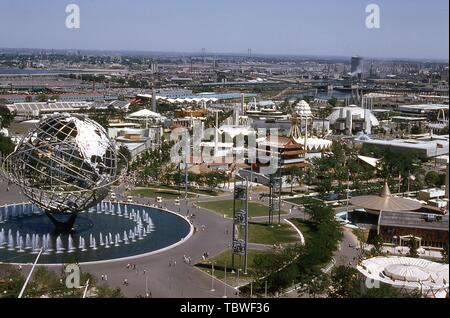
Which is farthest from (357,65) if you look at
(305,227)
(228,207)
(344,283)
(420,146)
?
(344,283)

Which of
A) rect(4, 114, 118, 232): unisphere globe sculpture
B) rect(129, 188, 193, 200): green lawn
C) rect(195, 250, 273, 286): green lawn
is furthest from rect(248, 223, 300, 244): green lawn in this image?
rect(129, 188, 193, 200): green lawn

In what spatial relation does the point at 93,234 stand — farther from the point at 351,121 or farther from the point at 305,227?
the point at 351,121

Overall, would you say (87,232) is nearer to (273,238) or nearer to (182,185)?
(273,238)

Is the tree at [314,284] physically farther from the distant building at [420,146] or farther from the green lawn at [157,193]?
the distant building at [420,146]

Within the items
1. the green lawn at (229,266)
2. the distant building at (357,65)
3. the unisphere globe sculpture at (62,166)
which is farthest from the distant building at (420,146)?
the distant building at (357,65)

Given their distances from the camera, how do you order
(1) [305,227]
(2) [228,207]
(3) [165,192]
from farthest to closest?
(3) [165,192] → (2) [228,207] → (1) [305,227]

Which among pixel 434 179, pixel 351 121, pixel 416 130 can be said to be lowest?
pixel 434 179

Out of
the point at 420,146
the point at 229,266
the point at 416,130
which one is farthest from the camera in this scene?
the point at 416,130

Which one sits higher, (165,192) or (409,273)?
(409,273)

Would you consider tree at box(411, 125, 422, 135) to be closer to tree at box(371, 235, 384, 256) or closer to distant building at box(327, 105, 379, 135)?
distant building at box(327, 105, 379, 135)
